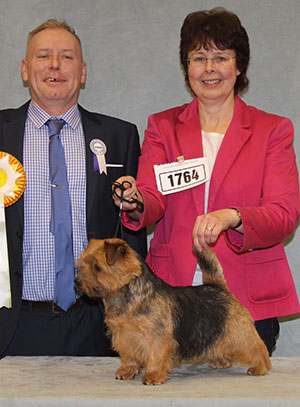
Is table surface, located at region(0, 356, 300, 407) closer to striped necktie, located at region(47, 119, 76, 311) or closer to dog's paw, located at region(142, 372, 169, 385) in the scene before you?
dog's paw, located at region(142, 372, 169, 385)

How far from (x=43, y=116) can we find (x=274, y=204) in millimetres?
1208

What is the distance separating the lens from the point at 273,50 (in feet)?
11.8

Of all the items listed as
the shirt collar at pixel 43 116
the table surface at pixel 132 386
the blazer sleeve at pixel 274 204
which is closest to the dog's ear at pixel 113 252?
the table surface at pixel 132 386

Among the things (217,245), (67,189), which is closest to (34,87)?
(67,189)

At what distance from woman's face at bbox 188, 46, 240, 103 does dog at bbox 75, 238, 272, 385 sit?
839 millimetres

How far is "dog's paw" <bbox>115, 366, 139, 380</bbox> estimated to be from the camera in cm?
189

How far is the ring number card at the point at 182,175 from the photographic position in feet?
7.77

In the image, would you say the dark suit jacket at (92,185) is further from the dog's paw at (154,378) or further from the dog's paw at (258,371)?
the dog's paw at (258,371)

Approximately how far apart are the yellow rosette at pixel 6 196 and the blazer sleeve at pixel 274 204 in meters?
0.97

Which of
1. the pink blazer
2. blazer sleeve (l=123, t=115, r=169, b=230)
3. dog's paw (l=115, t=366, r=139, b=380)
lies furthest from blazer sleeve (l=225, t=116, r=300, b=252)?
dog's paw (l=115, t=366, r=139, b=380)

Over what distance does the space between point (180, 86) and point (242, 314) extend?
2099mm

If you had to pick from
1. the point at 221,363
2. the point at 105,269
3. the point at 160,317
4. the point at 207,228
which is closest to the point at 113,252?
the point at 105,269

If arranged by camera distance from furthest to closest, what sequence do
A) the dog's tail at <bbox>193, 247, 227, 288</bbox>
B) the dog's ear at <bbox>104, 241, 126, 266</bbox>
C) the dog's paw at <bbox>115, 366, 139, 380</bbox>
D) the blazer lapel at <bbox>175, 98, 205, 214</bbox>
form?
the blazer lapel at <bbox>175, 98, 205, 214</bbox>
the dog's tail at <bbox>193, 247, 227, 288</bbox>
the dog's paw at <bbox>115, 366, 139, 380</bbox>
the dog's ear at <bbox>104, 241, 126, 266</bbox>

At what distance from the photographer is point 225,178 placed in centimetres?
237
